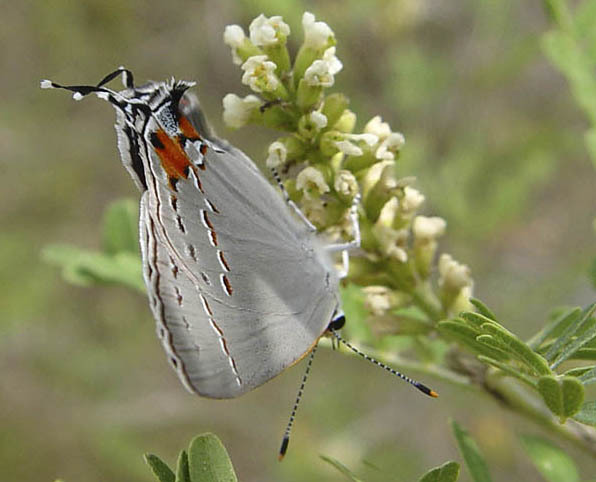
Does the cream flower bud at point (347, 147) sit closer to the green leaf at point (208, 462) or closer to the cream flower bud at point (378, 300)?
the cream flower bud at point (378, 300)

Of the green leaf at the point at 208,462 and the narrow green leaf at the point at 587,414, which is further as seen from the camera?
the green leaf at the point at 208,462

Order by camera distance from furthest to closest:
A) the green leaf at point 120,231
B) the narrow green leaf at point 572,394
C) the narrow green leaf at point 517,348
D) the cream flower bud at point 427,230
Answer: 1. the green leaf at point 120,231
2. the cream flower bud at point 427,230
3. the narrow green leaf at point 517,348
4. the narrow green leaf at point 572,394

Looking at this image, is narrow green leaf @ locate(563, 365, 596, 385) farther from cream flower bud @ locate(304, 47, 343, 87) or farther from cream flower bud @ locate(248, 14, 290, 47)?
cream flower bud @ locate(248, 14, 290, 47)

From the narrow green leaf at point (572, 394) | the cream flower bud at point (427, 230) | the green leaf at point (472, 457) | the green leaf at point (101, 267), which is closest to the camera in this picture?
the narrow green leaf at point (572, 394)

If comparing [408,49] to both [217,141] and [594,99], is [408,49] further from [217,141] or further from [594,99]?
[217,141]

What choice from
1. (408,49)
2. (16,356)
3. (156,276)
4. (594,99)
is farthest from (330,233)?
(16,356)

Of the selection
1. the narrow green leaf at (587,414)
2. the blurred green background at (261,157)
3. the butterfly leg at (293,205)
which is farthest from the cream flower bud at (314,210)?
the blurred green background at (261,157)

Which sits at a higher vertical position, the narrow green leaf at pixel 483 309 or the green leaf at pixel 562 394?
the narrow green leaf at pixel 483 309
